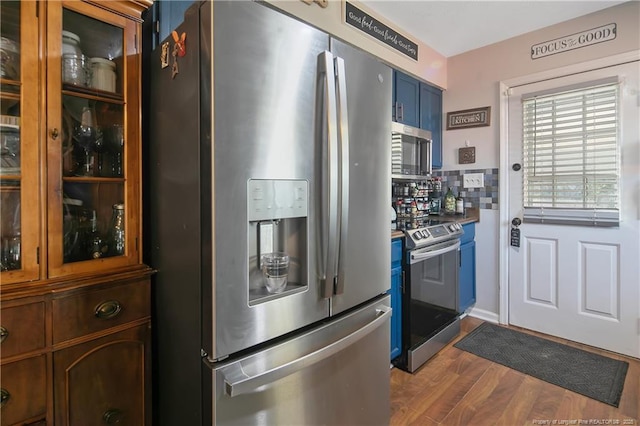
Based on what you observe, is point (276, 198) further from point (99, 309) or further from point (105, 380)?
point (105, 380)

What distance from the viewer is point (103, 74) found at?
Answer: 1214 millimetres

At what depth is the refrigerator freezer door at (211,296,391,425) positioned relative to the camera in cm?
92

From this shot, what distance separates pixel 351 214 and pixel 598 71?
2.55 m

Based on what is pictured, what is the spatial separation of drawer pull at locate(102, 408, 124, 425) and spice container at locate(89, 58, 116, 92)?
3.88 ft

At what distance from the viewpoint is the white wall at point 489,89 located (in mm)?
2596

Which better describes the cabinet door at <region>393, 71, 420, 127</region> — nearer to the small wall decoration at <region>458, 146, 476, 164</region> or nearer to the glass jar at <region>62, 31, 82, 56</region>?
the small wall decoration at <region>458, 146, 476, 164</region>

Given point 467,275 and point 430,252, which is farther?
point 467,275

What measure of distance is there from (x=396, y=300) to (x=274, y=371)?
4.27 ft

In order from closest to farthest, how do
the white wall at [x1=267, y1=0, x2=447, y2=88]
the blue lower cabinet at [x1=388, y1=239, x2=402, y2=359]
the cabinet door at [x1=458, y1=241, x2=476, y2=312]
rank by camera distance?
1. the white wall at [x1=267, y1=0, x2=447, y2=88]
2. the blue lower cabinet at [x1=388, y1=239, x2=402, y2=359]
3. the cabinet door at [x1=458, y1=241, x2=476, y2=312]

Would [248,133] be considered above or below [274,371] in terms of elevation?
above

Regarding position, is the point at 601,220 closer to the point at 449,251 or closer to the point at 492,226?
the point at 492,226

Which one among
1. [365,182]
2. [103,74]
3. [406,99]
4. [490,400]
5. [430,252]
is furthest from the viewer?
[406,99]

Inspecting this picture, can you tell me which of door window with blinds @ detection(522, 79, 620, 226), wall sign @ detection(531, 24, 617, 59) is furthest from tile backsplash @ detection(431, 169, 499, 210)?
wall sign @ detection(531, 24, 617, 59)

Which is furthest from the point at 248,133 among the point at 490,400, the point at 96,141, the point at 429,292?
the point at 490,400
